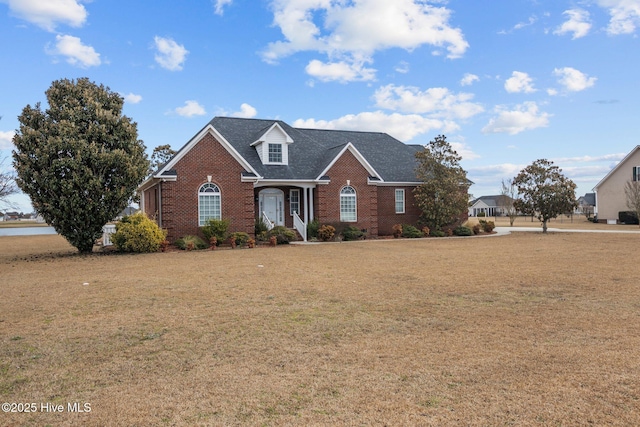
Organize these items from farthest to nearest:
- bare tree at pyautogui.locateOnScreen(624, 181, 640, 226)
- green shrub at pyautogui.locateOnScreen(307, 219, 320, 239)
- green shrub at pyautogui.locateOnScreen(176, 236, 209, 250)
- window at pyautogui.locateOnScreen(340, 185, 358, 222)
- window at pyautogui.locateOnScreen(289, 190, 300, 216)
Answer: bare tree at pyautogui.locateOnScreen(624, 181, 640, 226), window at pyautogui.locateOnScreen(289, 190, 300, 216), window at pyautogui.locateOnScreen(340, 185, 358, 222), green shrub at pyautogui.locateOnScreen(307, 219, 320, 239), green shrub at pyautogui.locateOnScreen(176, 236, 209, 250)

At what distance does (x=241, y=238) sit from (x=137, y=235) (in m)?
5.13

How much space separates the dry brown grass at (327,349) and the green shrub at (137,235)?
26.1 feet

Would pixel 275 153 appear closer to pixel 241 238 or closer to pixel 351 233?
pixel 351 233

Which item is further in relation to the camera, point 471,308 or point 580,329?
point 471,308

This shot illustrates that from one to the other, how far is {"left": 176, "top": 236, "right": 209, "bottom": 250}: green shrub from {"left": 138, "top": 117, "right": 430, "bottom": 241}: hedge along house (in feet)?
3.89

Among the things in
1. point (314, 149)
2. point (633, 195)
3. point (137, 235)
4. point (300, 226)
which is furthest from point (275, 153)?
point (633, 195)

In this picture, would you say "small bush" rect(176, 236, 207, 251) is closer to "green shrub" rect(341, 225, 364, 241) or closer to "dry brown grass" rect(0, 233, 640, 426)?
"green shrub" rect(341, 225, 364, 241)

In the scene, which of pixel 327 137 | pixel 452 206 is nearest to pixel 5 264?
pixel 327 137

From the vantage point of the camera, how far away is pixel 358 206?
28922mm

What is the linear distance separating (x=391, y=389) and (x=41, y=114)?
818 inches

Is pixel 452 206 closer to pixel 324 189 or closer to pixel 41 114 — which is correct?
pixel 324 189

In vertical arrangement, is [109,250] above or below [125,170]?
below

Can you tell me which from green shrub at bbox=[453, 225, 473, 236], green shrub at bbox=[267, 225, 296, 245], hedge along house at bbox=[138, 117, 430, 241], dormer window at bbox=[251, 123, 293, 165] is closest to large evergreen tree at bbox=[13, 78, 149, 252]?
hedge along house at bbox=[138, 117, 430, 241]

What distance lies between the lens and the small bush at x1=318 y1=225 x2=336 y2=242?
87.4 feet
